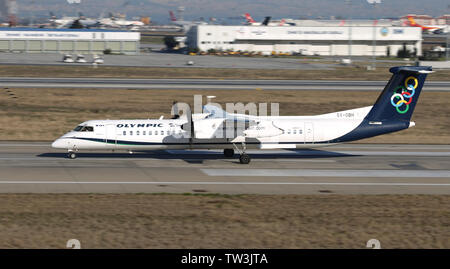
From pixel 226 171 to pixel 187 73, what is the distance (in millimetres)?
47060

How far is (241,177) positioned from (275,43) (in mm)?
110498

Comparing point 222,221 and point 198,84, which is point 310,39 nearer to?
point 198,84

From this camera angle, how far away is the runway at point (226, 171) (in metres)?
26.0

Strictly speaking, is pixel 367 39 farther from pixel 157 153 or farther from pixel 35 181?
pixel 35 181

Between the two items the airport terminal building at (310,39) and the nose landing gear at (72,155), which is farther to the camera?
the airport terminal building at (310,39)

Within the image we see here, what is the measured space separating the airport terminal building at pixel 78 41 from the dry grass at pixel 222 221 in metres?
97.0

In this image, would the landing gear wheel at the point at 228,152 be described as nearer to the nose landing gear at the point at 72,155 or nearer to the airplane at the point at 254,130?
the airplane at the point at 254,130

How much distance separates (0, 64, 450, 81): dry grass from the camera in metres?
71.9

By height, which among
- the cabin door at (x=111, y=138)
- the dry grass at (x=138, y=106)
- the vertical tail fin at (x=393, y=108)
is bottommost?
the dry grass at (x=138, y=106)

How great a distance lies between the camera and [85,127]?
33125mm

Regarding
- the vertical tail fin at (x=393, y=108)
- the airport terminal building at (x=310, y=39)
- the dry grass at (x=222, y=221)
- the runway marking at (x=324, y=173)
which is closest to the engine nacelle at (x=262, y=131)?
the runway marking at (x=324, y=173)

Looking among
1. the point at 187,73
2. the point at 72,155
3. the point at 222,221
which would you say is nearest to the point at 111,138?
the point at 72,155

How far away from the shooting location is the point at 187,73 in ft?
250
